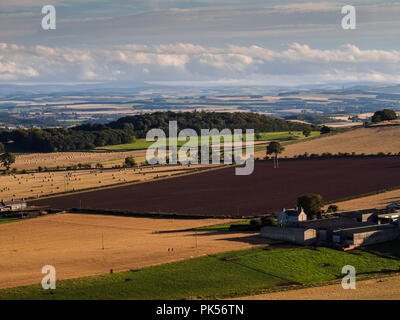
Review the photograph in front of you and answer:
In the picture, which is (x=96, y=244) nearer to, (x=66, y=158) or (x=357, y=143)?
(x=357, y=143)

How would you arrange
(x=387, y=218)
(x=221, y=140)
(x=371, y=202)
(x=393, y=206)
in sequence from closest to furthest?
(x=387, y=218) < (x=393, y=206) < (x=371, y=202) < (x=221, y=140)

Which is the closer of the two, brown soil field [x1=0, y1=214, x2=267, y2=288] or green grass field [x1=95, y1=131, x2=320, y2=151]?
brown soil field [x1=0, y1=214, x2=267, y2=288]

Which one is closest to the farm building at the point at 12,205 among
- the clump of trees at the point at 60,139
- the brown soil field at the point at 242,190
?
the brown soil field at the point at 242,190

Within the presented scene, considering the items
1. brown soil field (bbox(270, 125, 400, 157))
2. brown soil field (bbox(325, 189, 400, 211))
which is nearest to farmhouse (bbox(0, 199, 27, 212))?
brown soil field (bbox(325, 189, 400, 211))

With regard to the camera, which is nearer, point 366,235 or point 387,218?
point 366,235

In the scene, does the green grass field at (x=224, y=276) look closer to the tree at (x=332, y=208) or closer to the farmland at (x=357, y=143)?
the tree at (x=332, y=208)

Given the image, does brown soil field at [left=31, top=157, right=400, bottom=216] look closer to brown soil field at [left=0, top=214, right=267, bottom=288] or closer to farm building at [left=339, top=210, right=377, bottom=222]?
brown soil field at [left=0, top=214, right=267, bottom=288]

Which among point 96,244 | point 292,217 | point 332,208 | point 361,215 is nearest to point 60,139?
point 332,208
